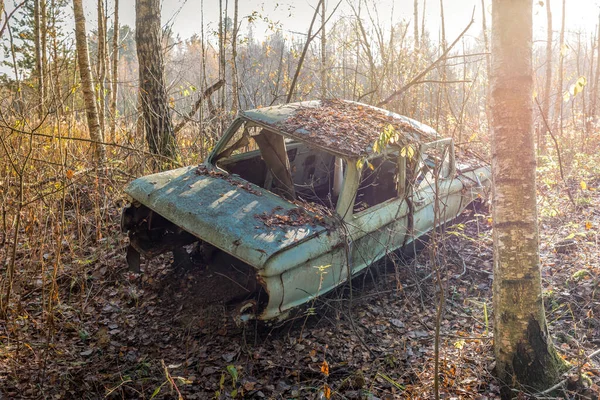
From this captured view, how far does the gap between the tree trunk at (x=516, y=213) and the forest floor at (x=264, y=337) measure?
277 mm

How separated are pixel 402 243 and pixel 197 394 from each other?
253 cm

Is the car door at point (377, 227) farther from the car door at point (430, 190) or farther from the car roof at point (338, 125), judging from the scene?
the car roof at point (338, 125)

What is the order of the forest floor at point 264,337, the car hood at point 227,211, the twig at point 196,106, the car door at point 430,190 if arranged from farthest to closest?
the twig at point 196,106 → the car door at point 430,190 → the car hood at point 227,211 → the forest floor at point 264,337

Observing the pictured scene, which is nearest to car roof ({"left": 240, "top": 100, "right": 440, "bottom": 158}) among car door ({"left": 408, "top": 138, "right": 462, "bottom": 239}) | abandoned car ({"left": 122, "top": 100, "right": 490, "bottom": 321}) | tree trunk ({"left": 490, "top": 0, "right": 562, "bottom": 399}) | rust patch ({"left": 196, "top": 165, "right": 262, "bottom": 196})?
abandoned car ({"left": 122, "top": 100, "right": 490, "bottom": 321})

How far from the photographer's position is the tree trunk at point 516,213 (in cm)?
262

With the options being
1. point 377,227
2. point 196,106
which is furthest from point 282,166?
point 196,106

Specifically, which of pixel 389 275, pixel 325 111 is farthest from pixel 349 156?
pixel 389 275

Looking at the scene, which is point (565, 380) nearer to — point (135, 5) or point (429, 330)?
point (429, 330)

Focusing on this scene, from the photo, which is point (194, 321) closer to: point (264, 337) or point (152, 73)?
point (264, 337)

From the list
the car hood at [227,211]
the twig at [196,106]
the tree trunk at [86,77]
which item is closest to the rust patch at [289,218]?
the car hood at [227,211]

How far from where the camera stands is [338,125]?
4414 mm

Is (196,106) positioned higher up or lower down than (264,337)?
higher up

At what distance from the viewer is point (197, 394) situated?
119 inches

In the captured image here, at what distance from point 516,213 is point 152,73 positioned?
6021 mm
